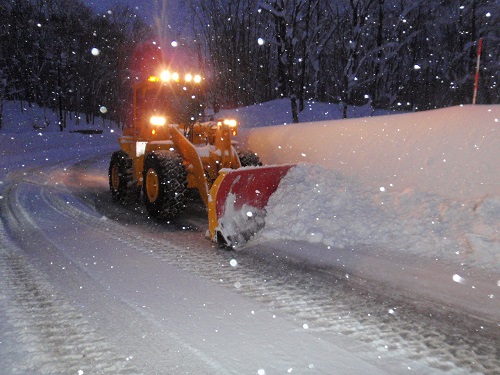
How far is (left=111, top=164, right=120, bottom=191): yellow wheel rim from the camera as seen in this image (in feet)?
29.5

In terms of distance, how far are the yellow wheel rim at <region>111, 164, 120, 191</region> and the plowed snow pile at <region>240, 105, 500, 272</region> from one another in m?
4.10

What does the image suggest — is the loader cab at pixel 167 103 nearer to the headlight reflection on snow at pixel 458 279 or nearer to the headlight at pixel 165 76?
the headlight at pixel 165 76

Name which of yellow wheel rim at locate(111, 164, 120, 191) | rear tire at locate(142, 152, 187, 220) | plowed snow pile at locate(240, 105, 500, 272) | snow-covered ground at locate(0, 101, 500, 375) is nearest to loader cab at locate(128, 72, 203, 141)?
rear tire at locate(142, 152, 187, 220)

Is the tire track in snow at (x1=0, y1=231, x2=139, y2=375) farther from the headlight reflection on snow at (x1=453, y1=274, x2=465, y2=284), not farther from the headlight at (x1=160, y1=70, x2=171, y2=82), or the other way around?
the headlight at (x1=160, y1=70, x2=171, y2=82)

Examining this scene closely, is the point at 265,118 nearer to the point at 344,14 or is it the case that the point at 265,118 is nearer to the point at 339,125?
the point at 344,14

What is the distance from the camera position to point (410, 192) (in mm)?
6027

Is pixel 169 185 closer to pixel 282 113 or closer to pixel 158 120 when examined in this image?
pixel 158 120

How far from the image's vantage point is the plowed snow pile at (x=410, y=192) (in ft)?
17.0

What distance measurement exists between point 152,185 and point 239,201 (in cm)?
205

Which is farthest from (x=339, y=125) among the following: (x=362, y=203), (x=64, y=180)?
(x=64, y=180)

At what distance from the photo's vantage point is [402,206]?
Answer: 19.4 ft

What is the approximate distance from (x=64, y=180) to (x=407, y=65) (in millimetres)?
39778

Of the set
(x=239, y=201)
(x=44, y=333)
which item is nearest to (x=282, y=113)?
(x=239, y=201)

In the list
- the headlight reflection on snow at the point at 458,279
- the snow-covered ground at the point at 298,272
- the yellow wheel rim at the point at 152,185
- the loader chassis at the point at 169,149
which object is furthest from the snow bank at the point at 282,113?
the headlight reflection on snow at the point at 458,279
